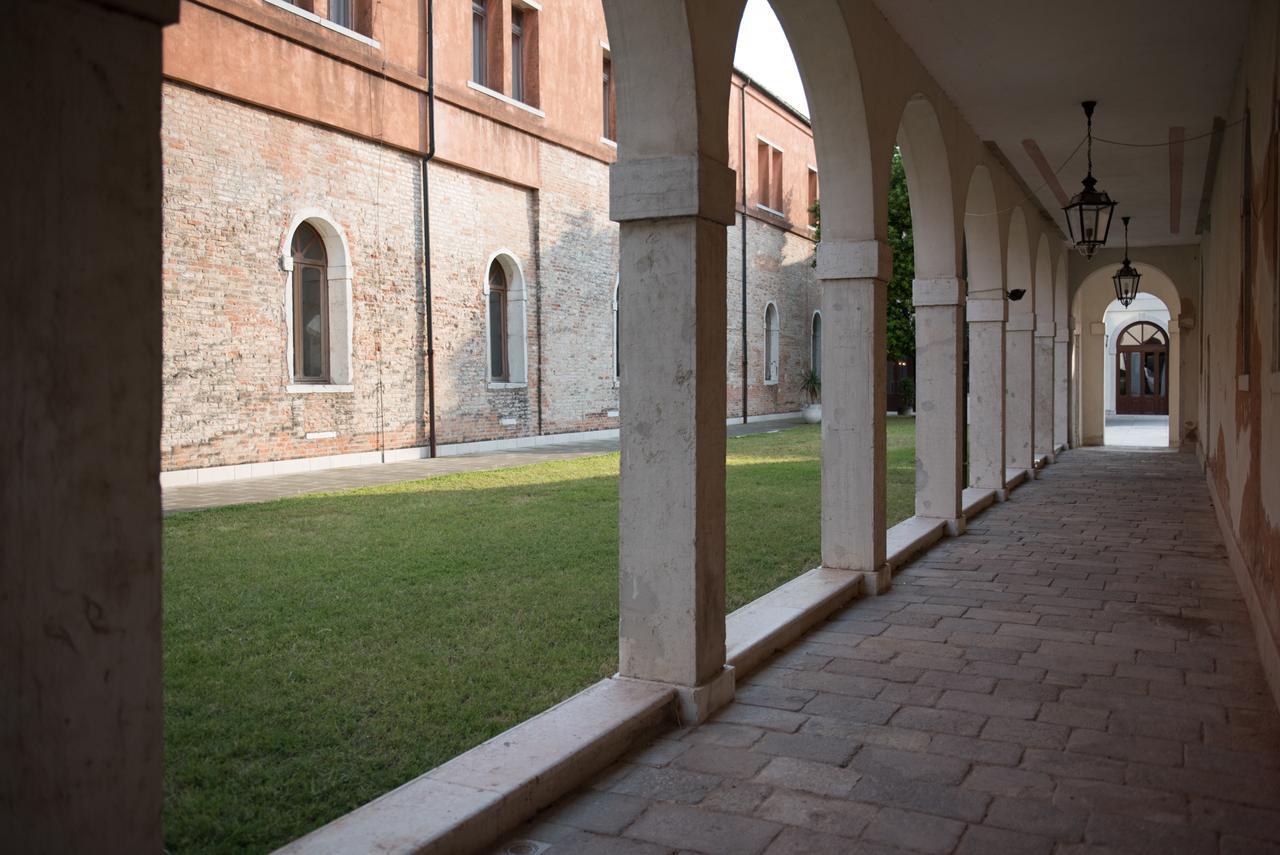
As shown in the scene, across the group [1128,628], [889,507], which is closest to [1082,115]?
[889,507]

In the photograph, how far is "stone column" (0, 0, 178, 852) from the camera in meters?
1.74

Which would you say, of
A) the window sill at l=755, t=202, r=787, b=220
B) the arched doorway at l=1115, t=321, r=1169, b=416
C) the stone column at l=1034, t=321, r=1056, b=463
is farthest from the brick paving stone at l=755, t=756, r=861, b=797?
the arched doorway at l=1115, t=321, r=1169, b=416

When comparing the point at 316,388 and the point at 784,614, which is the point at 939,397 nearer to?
the point at 784,614

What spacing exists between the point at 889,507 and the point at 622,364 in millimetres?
7431

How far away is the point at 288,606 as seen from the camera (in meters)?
6.37

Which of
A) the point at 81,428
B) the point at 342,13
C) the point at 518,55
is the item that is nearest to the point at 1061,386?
the point at 518,55

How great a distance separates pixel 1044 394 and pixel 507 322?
28.9ft

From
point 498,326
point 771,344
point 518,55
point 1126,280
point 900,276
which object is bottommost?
point 498,326

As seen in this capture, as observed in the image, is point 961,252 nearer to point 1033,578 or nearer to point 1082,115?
point 1082,115

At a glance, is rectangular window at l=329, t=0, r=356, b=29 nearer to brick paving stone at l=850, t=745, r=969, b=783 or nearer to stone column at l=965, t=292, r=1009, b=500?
stone column at l=965, t=292, r=1009, b=500

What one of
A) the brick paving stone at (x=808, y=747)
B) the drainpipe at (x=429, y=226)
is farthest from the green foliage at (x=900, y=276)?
the brick paving stone at (x=808, y=747)

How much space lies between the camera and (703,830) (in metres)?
3.15

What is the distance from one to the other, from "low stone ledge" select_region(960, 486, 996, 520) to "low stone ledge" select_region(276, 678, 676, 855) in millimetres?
6164

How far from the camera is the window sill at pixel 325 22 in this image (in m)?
13.3
